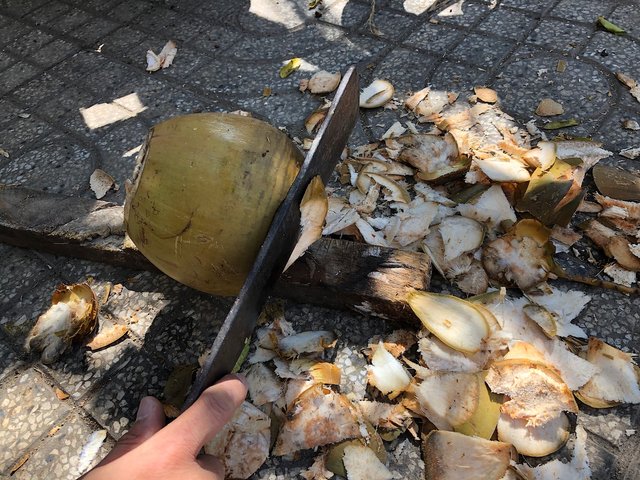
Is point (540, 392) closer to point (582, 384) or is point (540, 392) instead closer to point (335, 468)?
point (582, 384)

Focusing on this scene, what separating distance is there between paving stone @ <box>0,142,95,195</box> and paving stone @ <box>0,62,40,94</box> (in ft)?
2.76

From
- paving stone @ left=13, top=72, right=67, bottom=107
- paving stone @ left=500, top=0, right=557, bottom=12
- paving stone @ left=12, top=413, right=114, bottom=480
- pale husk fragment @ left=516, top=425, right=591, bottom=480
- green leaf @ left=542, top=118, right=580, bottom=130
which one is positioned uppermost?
paving stone @ left=500, top=0, right=557, bottom=12

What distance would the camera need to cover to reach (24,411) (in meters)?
1.71

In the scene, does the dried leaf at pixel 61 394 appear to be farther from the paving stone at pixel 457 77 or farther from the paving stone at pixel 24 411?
the paving stone at pixel 457 77

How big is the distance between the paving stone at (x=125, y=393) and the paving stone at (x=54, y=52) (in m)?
2.58

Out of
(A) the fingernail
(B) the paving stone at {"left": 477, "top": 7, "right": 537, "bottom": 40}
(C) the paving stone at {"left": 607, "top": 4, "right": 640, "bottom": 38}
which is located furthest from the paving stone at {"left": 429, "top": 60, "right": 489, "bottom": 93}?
(A) the fingernail

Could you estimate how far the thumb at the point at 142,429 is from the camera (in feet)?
3.82

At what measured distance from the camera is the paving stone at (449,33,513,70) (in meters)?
2.75

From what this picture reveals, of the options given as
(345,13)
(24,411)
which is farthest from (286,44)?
(24,411)

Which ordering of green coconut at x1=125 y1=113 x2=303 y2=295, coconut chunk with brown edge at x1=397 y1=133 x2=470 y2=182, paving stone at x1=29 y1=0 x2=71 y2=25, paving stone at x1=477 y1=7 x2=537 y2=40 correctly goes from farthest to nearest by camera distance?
paving stone at x1=29 y1=0 x2=71 y2=25 < paving stone at x1=477 y1=7 x2=537 y2=40 < coconut chunk with brown edge at x1=397 y1=133 x2=470 y2=182 < green coconut at x1=125 y1=113 x2=303 y2=295

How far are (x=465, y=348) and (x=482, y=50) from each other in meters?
1.99

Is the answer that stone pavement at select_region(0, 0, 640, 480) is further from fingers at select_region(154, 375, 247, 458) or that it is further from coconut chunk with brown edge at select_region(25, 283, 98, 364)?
fingers at select_region(154, 375, 247, 458)

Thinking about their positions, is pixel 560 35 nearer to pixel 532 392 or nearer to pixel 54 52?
pixel 532 392

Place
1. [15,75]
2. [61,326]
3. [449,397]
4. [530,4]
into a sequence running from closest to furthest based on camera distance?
[449,397]
[61,326]
[530,4]
[15,75]
